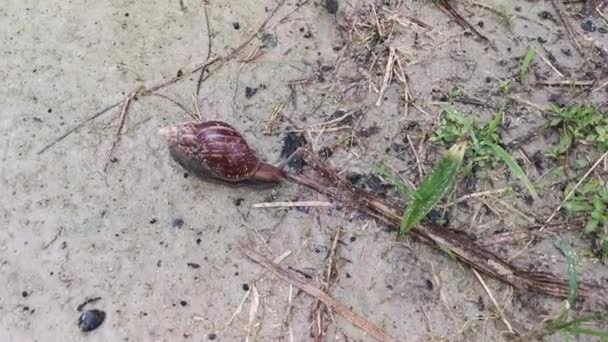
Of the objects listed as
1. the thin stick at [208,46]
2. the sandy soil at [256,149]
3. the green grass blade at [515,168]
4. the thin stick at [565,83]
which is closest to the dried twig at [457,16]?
the sandy soil at [256,149]

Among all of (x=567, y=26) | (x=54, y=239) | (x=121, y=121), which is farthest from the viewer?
(x=567, y=26)

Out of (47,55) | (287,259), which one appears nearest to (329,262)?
(287,259)

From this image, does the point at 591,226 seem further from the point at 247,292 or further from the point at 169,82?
the point at 169,82

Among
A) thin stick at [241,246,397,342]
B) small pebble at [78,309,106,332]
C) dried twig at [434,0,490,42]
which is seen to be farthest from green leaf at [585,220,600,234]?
small pebble at [78,309,106,332]

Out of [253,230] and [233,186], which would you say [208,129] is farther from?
[253,230]

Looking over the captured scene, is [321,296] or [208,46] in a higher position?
[208,46]

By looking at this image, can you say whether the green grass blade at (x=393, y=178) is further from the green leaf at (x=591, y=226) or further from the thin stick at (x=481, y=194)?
the green leaf at (x=591, y=226)

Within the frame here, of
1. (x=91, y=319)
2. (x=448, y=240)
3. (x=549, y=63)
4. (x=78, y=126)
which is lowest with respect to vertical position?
(x=91, y=319)

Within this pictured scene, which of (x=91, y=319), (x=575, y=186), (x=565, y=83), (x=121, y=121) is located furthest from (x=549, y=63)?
(x=91, y=319)
